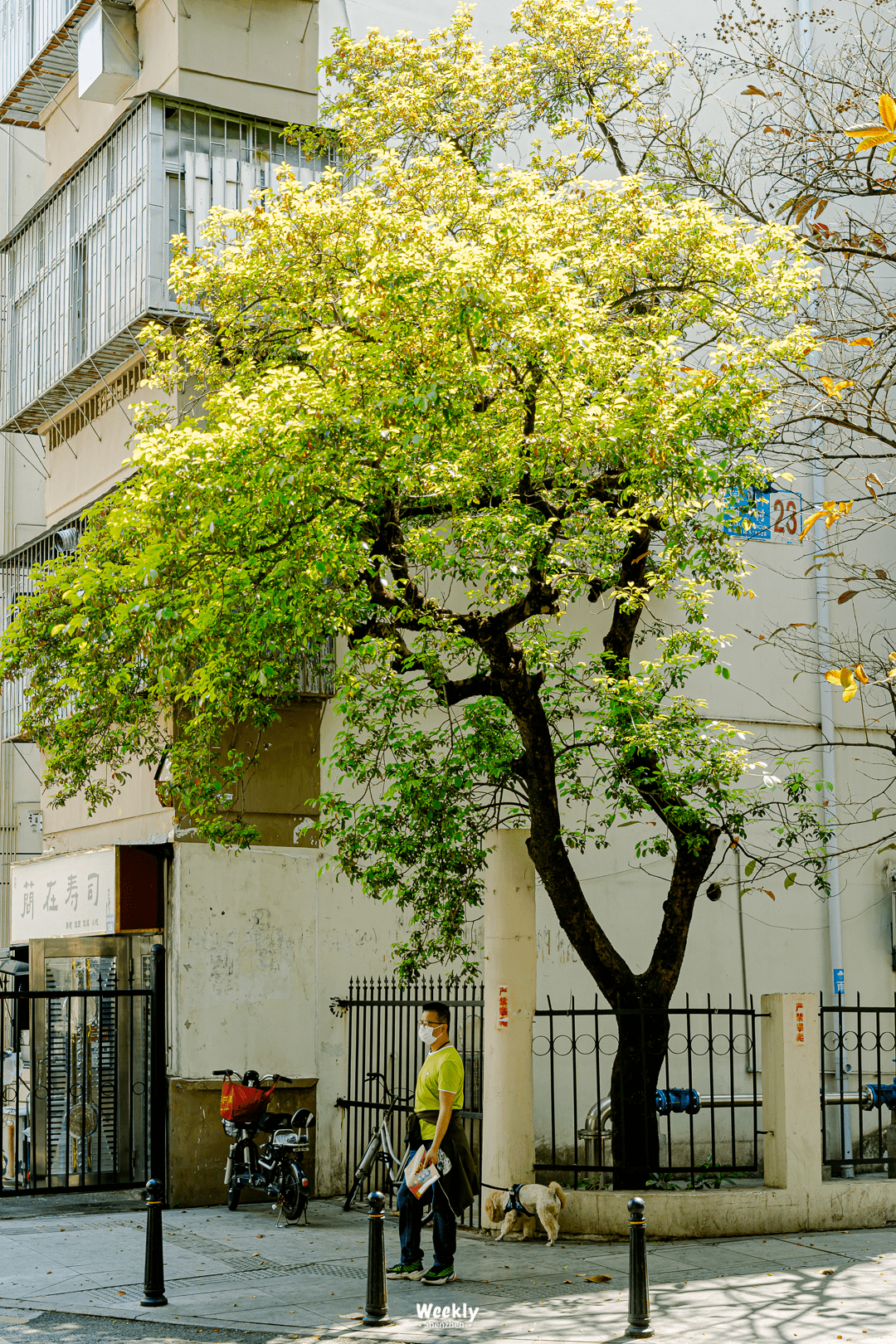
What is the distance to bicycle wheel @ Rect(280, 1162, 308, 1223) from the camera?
11.9 meters

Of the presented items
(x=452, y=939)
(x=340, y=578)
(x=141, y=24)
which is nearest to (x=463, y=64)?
(x=141, y=24)

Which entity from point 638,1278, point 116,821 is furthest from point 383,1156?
point 116,821

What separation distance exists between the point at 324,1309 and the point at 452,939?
4.02 metres

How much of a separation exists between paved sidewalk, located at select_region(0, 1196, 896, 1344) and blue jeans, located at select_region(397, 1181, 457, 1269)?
0.21 metres

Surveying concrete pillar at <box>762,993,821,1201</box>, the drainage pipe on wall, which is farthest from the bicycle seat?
the drainage pipe on wall

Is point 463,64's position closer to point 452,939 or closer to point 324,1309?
point 452,939

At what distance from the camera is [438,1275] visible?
9.28 meters

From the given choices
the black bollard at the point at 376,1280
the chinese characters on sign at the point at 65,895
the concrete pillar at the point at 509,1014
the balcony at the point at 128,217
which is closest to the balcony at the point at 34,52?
the balcony at the point at 128,217

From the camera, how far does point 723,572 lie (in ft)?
42.7

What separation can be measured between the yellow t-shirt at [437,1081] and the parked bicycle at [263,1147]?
2.82m

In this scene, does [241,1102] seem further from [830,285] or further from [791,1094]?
[830,285]

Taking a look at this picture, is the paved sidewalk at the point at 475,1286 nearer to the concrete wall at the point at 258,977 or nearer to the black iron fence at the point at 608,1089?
the concrete wall at the point at 258,977

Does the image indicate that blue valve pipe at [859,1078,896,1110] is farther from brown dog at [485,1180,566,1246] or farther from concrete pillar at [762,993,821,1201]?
brown dog at [485,1180,566,1246]

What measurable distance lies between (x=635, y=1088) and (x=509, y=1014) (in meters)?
1.33
